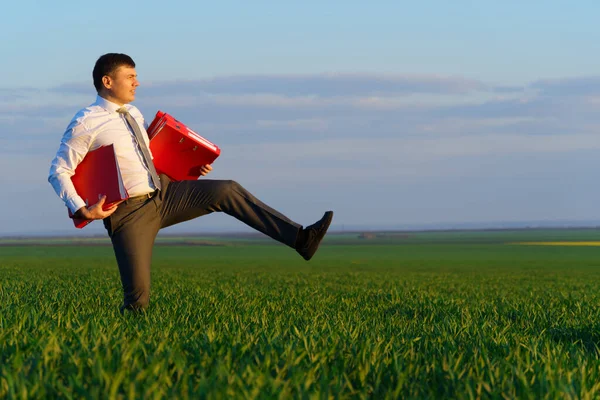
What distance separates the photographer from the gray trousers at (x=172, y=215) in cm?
732

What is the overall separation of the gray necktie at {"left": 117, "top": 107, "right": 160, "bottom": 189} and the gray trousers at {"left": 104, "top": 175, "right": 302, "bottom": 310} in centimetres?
18

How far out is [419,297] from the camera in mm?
13898

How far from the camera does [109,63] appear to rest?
7.51m

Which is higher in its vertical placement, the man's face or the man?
the man's face

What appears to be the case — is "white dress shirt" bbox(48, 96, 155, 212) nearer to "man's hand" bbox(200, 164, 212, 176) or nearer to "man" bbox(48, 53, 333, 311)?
"man" bbox(48, 53, 333, 311)

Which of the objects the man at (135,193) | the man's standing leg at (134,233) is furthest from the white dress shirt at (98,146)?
the man's standing leg at (134,233)

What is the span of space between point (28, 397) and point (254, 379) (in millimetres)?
1198

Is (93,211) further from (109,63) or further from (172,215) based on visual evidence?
(109,63)

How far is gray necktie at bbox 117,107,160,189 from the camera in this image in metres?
7.51

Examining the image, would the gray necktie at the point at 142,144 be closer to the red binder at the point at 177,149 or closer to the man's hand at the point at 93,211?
the red binder at the point at 177,149

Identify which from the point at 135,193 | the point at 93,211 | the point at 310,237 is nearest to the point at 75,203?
the point at 93,211

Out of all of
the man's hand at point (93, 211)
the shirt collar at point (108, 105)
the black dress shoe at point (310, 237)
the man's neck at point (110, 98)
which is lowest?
the black dress shoe at point (310, 237)

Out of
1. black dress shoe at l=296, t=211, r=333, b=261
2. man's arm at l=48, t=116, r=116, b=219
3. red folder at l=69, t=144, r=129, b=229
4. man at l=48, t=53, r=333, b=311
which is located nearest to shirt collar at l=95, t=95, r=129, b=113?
man at l=48, t=53, r=333, b=311

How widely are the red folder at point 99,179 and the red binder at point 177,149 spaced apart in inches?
27.7
